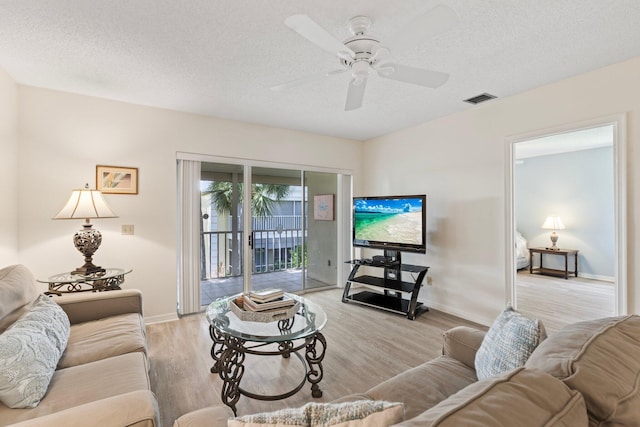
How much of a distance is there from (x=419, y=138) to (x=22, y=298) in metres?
4.26

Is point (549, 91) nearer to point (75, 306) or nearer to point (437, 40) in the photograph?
point (437, 40)

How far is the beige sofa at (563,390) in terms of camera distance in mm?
600

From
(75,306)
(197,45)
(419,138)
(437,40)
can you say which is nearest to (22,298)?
(75,306)

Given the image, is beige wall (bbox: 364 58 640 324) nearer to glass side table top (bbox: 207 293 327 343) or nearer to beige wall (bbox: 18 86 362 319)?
glass side table top (bbox: 207 293 327 343)

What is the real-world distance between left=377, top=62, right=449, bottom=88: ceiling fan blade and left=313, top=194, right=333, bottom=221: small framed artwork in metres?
3.10

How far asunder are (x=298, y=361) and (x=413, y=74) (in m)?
2.35

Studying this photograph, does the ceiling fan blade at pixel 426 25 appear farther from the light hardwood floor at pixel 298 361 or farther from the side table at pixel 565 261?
the side table at pixel 565 261

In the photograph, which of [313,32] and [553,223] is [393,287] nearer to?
[313,32]

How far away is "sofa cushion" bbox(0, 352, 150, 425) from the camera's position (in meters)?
1.19

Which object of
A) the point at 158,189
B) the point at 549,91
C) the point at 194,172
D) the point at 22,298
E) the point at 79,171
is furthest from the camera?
the point at 194,172

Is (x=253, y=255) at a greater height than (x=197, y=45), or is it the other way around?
(x=197, y=45)

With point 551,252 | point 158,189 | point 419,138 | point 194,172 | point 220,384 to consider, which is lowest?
point 220,384

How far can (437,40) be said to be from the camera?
2.13 meters

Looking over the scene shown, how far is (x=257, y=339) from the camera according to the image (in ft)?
6.02
